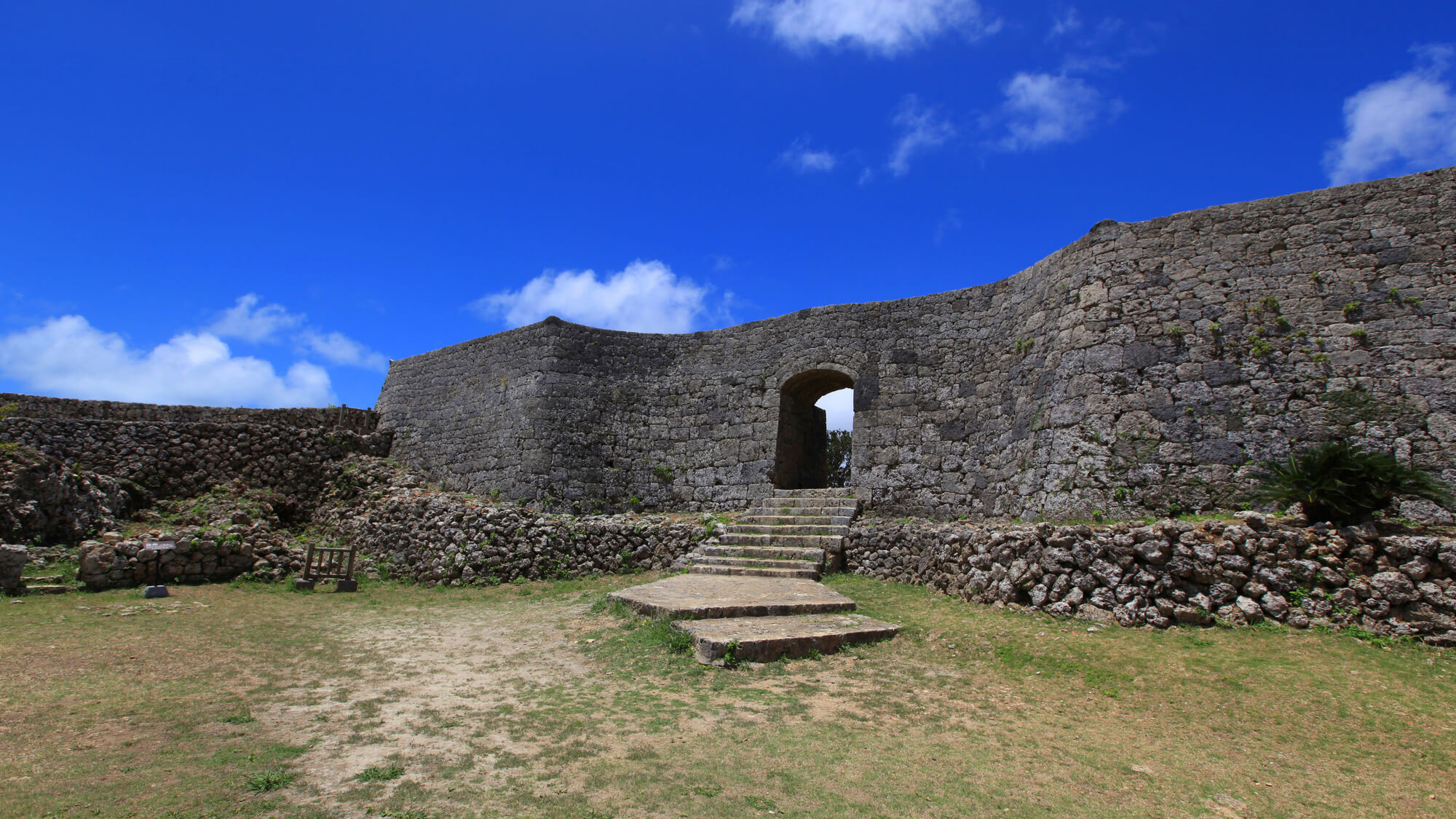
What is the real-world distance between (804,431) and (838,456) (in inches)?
92.9

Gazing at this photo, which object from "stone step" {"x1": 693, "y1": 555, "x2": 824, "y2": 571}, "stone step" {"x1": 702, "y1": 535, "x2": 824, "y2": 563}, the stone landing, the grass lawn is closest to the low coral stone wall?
"stone step" {"x1": 702, "y1": 535, "x2": 824, "y2": 563}

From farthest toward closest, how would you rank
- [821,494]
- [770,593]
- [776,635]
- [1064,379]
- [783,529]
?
[821,494], [783,529], [1064,379], [770,593], [776,635]

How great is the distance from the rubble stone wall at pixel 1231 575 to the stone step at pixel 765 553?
263 centimetres

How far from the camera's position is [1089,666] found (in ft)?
18.4

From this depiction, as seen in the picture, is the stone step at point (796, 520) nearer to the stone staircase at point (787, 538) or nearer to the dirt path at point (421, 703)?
the stone staircase at point (787, 538)

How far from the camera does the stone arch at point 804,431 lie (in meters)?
13.0

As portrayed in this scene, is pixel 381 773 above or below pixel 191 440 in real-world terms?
below

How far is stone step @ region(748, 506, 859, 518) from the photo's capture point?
1120 centimetres

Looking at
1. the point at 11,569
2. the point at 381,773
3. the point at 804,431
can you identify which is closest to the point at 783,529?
the point at 804,431

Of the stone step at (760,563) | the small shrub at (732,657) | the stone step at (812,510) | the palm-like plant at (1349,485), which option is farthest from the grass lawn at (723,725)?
the stone step at (812,510)

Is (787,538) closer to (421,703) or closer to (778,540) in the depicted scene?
(778,540)

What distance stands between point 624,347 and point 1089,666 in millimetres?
10944

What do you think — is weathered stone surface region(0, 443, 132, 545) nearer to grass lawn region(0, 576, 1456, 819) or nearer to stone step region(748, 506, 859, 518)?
grass lawn region(0, 576, 1456, 819)

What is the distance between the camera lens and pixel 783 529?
10977mm
